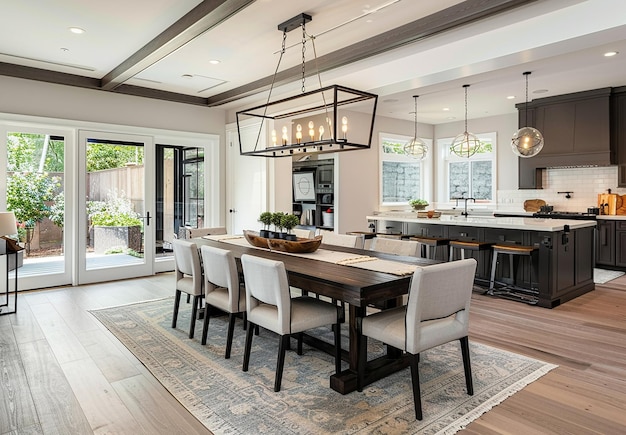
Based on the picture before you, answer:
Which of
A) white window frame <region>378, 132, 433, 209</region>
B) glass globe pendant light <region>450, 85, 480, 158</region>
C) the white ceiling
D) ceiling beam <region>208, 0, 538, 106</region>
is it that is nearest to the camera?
ceiling beam <region>208, 0, 538, 106</region>

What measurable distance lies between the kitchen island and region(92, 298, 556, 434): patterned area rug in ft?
5.96

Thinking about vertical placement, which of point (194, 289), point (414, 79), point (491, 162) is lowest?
point (194, 289)

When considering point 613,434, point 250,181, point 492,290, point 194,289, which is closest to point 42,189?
point 250,181

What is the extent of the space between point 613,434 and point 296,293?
3.59 m

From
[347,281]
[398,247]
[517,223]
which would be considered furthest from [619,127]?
[347,281]

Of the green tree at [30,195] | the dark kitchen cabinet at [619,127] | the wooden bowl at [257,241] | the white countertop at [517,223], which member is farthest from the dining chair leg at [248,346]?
the dark kitchen cabinet at [619,127]

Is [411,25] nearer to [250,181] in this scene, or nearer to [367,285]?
[367,285]

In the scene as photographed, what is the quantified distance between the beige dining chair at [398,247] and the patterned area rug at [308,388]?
32.3 inches

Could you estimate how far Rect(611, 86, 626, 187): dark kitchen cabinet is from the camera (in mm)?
6578

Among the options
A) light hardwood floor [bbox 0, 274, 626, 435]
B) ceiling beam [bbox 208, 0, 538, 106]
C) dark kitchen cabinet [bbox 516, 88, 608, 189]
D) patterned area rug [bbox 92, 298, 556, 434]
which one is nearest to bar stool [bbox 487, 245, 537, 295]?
light hardwood floor [bbox 0, 274, 626, 435]

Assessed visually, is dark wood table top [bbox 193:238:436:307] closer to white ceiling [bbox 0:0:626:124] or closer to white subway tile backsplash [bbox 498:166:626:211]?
white ceiling [bbox 0:0:626:124]

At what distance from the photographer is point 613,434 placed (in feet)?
7.14

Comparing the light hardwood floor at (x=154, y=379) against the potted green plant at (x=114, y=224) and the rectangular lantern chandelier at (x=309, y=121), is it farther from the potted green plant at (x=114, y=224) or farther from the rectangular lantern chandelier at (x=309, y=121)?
the rectangular lantern chandelier at (x=309, y=121)

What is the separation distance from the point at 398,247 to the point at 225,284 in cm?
154
